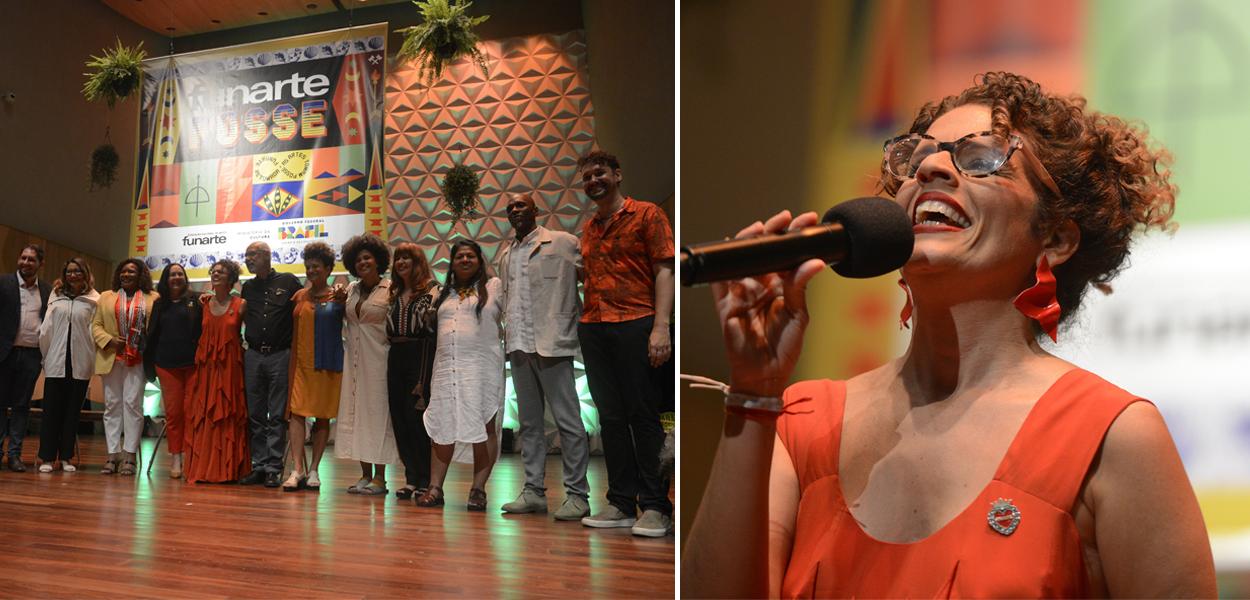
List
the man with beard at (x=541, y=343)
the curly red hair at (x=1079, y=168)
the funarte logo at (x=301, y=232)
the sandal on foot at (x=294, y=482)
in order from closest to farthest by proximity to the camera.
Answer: the curly red hair at (x=1079, y=168), the man with beard at (x=541, y=343), the funarte logo at (x=301, y=232), the sandal on foot at (x=294, y=482)

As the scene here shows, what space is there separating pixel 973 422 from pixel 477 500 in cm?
226

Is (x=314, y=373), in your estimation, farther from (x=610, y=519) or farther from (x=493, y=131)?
(x=610, y=519)

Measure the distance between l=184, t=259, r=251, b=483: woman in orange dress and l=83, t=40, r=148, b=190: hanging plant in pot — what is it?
53 cm

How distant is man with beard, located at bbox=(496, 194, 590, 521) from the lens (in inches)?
108

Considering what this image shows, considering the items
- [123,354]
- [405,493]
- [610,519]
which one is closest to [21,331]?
[123,354]

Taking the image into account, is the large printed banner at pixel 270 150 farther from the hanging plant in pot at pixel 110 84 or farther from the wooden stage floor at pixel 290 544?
the wooden stage floor at pixel 290 544

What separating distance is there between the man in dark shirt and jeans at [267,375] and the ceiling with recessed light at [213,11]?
0.95 meters

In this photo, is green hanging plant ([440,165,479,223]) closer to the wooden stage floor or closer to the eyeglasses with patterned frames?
the wooden stage floor

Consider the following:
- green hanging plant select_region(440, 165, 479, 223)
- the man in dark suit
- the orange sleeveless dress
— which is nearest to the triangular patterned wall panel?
green hanging plant select_region(440, 165, 479, 223)

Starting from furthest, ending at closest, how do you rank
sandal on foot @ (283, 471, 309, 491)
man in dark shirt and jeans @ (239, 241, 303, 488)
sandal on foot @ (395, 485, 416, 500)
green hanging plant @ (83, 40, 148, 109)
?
man in dark shirt and jeans @ (239, 241, 303, 488), sandal on foot @ (283, 471, 309, 491), sandal on foot @ (395, 485, 416, 500), green hanging plant @ (83, 40, 148, 109)

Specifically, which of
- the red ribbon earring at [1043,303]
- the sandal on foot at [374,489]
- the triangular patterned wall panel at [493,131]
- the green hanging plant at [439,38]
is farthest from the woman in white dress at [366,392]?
the red ribbon earring at [1043,303]

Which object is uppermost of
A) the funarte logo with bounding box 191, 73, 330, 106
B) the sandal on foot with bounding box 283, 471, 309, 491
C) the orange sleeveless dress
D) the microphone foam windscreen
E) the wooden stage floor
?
the funarte logo with bounding box 191, 73, 330, 106

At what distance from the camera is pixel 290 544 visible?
94.5 inches

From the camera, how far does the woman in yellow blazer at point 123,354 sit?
3.00 m
